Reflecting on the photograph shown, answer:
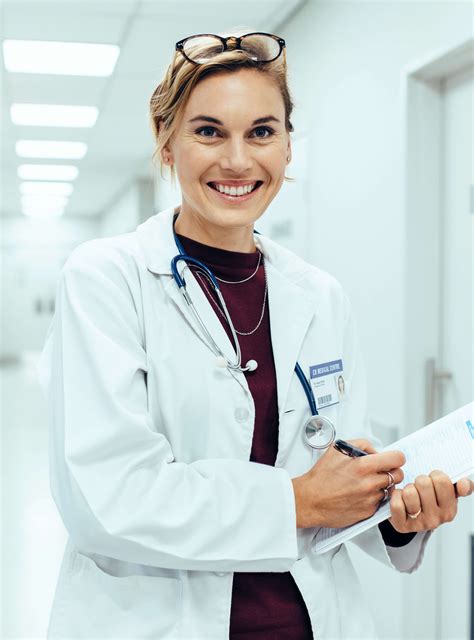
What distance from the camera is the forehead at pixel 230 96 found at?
3.73 feet

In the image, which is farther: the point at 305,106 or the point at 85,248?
the point at 305,106

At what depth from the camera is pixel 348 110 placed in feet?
9.70

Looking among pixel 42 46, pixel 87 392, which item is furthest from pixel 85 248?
pixel 42 46

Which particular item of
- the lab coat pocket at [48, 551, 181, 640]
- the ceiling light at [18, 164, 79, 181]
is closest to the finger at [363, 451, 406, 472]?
the lab coat pocket at [48, 551, 181, 640]

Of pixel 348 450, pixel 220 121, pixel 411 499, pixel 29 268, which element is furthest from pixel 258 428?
pixel 29 268

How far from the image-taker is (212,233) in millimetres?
1266

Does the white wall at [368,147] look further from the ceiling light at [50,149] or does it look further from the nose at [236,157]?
the ceiling light at [50,149]

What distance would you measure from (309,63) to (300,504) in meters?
2.74

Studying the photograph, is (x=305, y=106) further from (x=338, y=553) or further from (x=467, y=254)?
(x=338, y=553)

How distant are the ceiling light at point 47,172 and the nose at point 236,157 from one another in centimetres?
713

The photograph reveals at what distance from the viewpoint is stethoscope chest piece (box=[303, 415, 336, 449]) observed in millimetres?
1160

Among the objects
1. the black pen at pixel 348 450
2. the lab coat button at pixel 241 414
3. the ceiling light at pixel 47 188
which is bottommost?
the black pen at pixel 348 450

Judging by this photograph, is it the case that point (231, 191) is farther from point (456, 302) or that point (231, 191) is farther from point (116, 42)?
point (116, 42)


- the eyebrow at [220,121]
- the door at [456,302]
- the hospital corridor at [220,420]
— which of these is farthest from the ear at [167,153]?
the door at [456,302]
